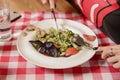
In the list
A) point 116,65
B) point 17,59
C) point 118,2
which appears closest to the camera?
point 116,65

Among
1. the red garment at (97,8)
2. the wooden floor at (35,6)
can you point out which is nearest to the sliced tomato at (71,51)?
the red garment at (97,8)

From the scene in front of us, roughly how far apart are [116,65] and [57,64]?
197 millimetres

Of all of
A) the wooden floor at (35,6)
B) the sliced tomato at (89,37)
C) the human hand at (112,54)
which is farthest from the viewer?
the wooden floor at (35,6)

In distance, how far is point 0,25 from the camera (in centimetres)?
97

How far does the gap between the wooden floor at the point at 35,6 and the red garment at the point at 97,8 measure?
90mm

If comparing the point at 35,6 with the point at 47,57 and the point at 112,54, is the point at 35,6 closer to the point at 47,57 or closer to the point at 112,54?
the point at 47,57

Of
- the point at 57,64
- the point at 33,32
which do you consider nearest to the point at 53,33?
the point at 33,32

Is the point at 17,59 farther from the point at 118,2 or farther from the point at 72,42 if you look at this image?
the point at 118,2

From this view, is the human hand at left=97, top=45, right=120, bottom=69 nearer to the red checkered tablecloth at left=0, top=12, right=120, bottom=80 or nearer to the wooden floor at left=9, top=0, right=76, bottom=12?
the red checkered tablecloth at left=0, top=12, right=120, bottom=80

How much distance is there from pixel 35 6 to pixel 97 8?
0.33 metres

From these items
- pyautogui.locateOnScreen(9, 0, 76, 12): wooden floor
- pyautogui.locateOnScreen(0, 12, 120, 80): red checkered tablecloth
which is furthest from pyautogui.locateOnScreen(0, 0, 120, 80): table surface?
pyautogui.locateOnScreen(9, 0, 76, 12): wooden floor

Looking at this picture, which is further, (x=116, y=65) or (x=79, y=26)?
(x=79, y=26)

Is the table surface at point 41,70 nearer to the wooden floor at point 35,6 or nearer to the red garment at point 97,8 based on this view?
the red garment at point 97,8

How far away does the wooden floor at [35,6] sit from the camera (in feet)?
3.99
